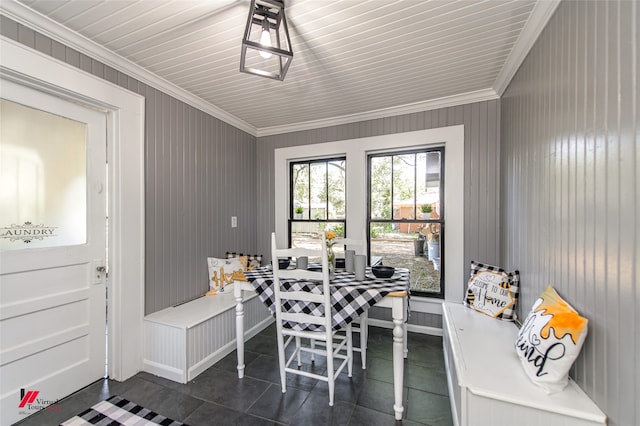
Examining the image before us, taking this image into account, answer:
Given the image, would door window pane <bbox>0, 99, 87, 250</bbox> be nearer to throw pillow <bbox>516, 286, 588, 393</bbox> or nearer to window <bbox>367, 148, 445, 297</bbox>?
window <bbox>367, 148, 445, 297</bbox>

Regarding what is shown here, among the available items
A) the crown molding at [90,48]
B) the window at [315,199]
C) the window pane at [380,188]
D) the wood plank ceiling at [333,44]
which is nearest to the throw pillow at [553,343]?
the wood plank ceiling at [333,44]

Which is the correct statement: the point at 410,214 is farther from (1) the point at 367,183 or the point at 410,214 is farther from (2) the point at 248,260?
(2) the point at 248,260

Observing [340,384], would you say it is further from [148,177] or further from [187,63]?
[187,63]

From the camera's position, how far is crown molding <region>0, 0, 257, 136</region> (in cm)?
155

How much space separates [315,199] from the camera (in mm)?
3600

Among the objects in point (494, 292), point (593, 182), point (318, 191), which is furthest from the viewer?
point (318, 191)

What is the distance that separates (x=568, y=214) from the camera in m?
1.34

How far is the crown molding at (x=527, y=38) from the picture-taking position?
1.52 metres

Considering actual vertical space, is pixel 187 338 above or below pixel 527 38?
below

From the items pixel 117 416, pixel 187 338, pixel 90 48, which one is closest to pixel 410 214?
pixel 187 338

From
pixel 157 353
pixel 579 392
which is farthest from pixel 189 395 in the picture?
pixel 579 392

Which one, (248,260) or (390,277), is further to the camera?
(248,260)

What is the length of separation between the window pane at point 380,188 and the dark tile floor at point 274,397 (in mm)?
1593

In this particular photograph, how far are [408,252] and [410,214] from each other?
1.49ft
